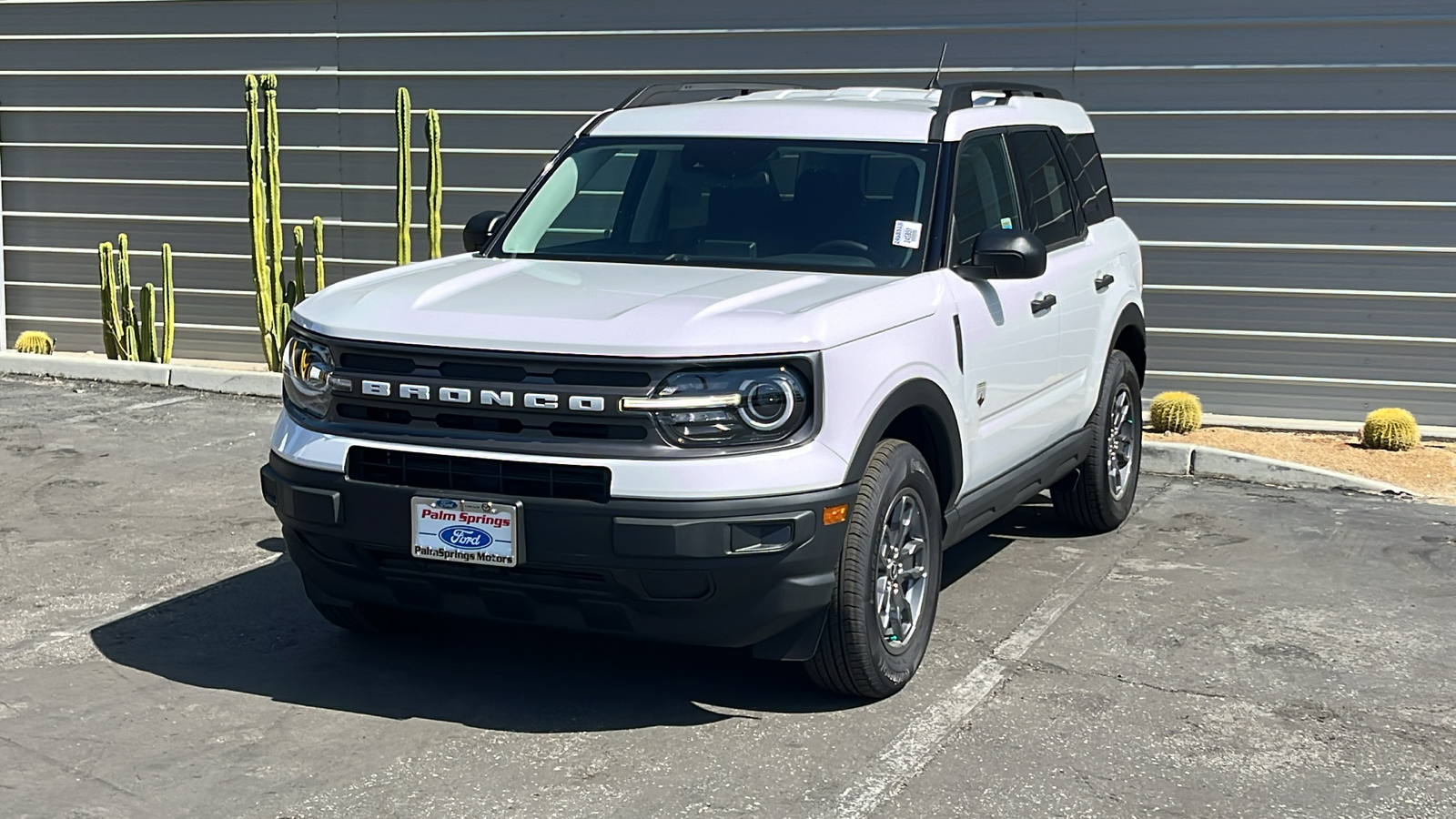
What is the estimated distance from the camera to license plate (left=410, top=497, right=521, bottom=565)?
4.75m

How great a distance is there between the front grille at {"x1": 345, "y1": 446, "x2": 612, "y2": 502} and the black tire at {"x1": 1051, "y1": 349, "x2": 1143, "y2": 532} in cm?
322

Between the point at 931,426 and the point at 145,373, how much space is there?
7.71 metres

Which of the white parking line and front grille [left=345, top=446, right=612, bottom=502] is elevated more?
front grille [left=345, top=446, right=612, bottom=502]

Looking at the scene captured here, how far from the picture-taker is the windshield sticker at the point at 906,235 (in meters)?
A: 5.79

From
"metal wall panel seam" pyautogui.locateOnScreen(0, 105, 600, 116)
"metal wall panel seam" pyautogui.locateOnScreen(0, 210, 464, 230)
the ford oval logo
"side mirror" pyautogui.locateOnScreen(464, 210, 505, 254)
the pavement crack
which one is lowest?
the pavement crack

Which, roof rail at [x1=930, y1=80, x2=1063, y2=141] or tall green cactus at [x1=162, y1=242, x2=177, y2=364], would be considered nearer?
roof rail at [x1=930, y1=80, x2=1063, y2=141]

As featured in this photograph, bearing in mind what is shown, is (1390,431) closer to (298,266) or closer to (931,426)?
(931,426)

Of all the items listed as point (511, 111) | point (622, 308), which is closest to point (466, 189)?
point (511, 111)

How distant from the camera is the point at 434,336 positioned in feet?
16.1

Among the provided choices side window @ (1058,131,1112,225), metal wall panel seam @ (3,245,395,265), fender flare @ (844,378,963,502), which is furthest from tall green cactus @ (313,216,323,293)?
fender flare @ (844,378,963,502)

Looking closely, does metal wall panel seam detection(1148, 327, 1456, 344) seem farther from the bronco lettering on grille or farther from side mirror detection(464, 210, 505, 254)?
the bronco lettering on grille

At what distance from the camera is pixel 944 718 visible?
514cm

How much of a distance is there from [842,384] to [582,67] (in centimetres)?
750

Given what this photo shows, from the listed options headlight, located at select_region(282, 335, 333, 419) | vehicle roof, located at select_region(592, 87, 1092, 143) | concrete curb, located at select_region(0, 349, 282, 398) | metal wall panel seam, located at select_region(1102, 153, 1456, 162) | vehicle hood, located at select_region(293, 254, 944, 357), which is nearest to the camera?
vehicle hood, located at select_region(293, 254, 944, 357)
